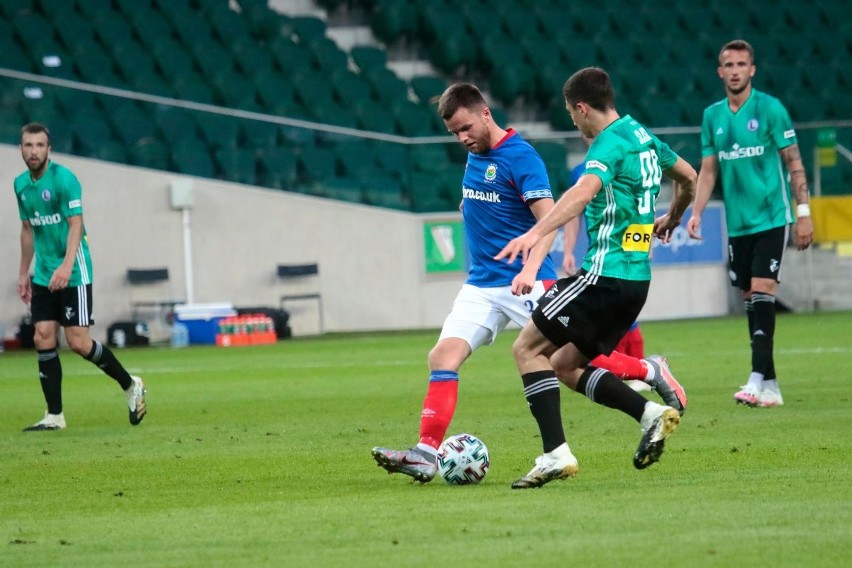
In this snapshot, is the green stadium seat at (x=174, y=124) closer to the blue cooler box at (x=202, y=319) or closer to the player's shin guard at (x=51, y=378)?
the blue cooler box at (x=202, y=319)

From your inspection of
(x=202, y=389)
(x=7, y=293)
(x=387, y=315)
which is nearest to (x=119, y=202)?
(x=7, y=293)

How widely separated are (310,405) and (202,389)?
206cm

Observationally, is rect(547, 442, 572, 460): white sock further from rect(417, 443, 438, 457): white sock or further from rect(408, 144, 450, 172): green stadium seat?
rect(408, 144, 450, 172): green stadium seat

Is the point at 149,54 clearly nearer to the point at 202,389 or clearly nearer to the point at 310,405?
the point at 202,389

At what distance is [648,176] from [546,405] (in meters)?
1.08

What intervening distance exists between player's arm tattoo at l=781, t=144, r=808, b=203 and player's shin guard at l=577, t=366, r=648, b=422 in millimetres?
3837

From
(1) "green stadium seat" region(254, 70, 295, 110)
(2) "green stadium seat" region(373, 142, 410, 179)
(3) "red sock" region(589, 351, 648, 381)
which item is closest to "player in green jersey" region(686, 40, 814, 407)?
(3) "red sock" region(589, 351, 648, 381)

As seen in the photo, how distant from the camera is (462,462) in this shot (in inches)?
258

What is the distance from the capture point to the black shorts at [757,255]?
1002 cm

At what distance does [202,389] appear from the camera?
42.3 feet

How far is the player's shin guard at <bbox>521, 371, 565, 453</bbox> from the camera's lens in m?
6.38

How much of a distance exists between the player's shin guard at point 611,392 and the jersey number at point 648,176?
757mm

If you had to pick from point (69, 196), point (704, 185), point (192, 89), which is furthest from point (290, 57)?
point (704, 185)

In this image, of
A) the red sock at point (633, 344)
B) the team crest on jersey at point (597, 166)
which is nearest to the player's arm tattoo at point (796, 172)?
the red sock at point (633, 344)
